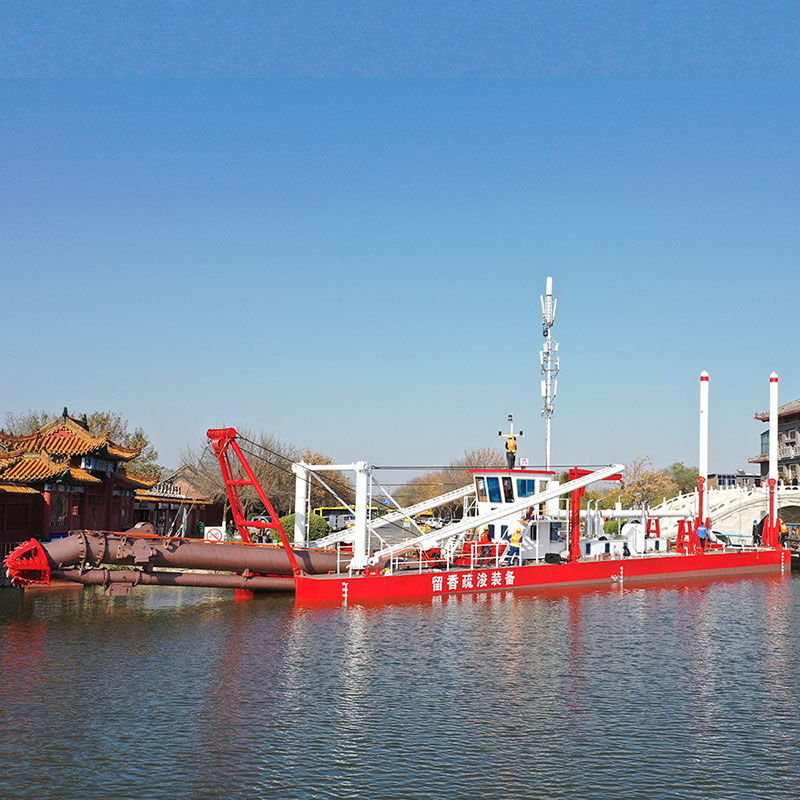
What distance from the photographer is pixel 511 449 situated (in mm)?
45062

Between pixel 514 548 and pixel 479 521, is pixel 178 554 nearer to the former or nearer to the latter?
pixel 479 521

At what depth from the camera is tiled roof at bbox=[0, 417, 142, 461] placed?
47469mm

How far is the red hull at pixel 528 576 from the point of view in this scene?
1336 inches

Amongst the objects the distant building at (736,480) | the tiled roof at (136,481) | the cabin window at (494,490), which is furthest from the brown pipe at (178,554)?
the distant building at (736,480)

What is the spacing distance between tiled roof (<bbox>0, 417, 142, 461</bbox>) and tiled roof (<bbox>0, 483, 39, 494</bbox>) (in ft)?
14.5

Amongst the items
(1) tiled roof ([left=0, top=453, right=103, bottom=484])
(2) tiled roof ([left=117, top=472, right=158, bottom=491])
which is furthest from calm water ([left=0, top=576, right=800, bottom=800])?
(2) tiled roof ([left=117, top=472, right=158, bottom=491])

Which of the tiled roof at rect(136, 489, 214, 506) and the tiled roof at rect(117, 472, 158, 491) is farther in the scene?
the tiled roof at rect(136, 489, 214, 506)

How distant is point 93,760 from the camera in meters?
16.3

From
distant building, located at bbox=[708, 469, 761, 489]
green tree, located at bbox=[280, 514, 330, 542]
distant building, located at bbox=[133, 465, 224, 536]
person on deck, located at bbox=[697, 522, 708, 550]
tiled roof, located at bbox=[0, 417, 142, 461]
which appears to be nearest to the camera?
tiled roof, located at bbox=[0, 417, 142, 461]

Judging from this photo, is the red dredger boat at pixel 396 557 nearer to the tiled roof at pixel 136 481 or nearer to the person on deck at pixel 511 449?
the person on deck at pixel 511 449

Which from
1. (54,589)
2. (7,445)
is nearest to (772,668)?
(54,589)

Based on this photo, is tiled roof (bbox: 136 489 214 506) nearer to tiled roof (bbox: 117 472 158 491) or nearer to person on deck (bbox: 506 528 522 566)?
tiled roof (bbox: 117 472 158 491)

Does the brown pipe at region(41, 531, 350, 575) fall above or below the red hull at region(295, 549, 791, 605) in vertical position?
above

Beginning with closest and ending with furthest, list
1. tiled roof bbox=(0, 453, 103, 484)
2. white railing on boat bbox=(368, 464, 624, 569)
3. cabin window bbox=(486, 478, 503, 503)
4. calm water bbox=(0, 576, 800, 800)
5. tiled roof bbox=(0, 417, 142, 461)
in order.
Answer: calm water bbox=(0, 576, 800, 800), white railing on boat bbox=(368, 464, 624, 569), tiled roof bbox=(0, 453, 103, 484), cabin window bbox=(486, 478, 503, 503), tiled roof bbox=(0, 417, 142, 461)
